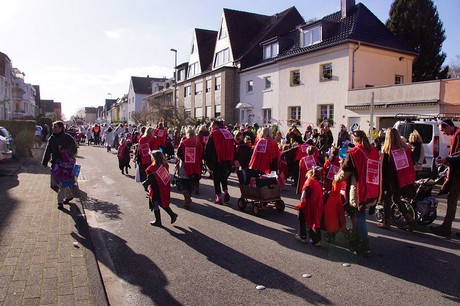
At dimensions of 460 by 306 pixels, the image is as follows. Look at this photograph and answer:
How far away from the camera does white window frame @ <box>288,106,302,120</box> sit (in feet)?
87.8

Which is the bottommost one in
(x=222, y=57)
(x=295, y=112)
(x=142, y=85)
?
(x=295, y=112)

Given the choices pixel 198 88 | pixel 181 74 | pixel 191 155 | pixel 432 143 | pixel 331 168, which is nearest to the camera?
pixel 331 168

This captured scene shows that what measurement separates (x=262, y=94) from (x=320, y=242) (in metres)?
25.1

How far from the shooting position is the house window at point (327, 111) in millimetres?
23911

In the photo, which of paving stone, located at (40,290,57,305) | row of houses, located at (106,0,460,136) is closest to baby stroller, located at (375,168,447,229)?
paving stone, located at (40,290,57,305)

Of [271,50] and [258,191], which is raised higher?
[271,50]

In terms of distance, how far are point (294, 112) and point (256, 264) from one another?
74.9 feet

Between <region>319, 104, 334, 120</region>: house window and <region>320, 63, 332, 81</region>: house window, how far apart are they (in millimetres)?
1673

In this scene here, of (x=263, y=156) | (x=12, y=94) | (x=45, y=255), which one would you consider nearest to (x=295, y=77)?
(x=263, y=156)

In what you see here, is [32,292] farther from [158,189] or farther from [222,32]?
[222,32]

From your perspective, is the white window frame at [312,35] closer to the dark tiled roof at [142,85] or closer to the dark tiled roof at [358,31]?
the dark tiled roof at [358,31]

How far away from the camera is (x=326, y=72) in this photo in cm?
2425

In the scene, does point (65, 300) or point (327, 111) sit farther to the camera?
point (327, 111)

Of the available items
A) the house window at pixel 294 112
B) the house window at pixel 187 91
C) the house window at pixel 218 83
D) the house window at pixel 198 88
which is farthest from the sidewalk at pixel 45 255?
the house window at pixel 187 91
